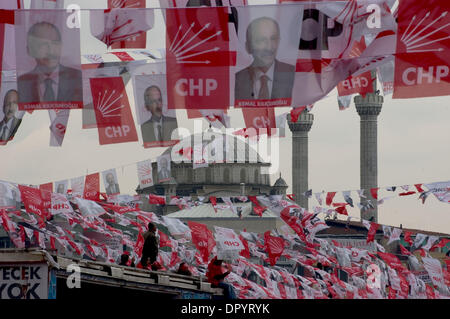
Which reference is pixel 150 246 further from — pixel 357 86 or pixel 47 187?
pixel 47 187

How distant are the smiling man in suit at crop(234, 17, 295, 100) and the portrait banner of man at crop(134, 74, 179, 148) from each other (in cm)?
197

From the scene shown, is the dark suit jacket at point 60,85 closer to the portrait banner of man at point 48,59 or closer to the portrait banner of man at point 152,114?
the portrait banner of man at point 48,59

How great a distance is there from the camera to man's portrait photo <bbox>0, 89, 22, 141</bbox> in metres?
22.4

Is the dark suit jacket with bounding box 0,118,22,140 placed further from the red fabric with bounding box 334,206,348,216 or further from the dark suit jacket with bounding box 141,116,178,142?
the red fabric with bounding box 334,206,348,216

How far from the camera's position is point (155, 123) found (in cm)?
2383

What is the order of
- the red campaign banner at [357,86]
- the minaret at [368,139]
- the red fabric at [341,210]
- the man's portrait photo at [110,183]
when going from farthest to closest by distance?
the minaret at [368,139], the man's portrait photo at [110,183], the red fabric at [341,210], the red campaign banner at [357,86]

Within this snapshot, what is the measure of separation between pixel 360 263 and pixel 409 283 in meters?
9.72

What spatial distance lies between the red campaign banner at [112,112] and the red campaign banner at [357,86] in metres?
4.27

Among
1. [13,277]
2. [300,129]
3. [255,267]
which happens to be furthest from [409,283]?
[300,129]

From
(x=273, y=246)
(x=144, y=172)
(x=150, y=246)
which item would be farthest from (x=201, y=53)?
(x=144, y=172)

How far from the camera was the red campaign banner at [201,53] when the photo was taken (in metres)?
21.5

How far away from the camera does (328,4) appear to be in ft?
69.5

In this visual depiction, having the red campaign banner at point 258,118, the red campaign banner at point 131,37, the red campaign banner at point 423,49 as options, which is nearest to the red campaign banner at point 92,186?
the red campaign banner at point 131,37
